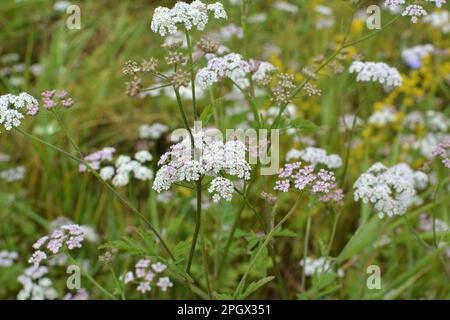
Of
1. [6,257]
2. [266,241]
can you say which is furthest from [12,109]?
[6,257]

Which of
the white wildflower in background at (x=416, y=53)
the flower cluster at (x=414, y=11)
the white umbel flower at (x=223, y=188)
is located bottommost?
the white umbel flower at (x=223, y=188)

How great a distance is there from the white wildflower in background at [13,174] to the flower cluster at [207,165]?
103 inches

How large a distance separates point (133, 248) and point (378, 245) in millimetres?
2084

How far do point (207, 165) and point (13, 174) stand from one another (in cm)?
Result: 299

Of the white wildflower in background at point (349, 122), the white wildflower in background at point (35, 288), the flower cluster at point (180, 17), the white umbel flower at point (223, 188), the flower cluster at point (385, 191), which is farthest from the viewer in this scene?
the white wildflower in background at point (35, 288)

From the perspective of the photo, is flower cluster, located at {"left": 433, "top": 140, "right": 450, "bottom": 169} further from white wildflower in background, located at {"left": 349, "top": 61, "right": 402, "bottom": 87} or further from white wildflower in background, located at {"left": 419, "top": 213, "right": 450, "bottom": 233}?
white wildflower in background, located at {"left": 419, "top": 213, "right": 450, "bottom": 233}

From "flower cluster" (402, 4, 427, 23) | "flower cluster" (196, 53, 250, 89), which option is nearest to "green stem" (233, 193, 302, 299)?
"flower cluster" (196, 53, 250, 89)

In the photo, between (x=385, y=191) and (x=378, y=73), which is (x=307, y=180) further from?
(x=378, y=73)

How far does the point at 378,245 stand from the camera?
13.6 ft

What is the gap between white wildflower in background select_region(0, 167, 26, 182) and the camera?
15.8 ft

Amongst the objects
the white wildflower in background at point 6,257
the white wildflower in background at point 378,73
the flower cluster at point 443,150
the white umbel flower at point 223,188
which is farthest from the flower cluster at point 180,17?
the white wildflower in background at point 6,257

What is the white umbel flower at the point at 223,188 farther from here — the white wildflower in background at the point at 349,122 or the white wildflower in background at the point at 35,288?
the white wildflower in background at the point at 35,288

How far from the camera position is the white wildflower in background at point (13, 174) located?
4812mm

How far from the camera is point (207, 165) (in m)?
2.49
